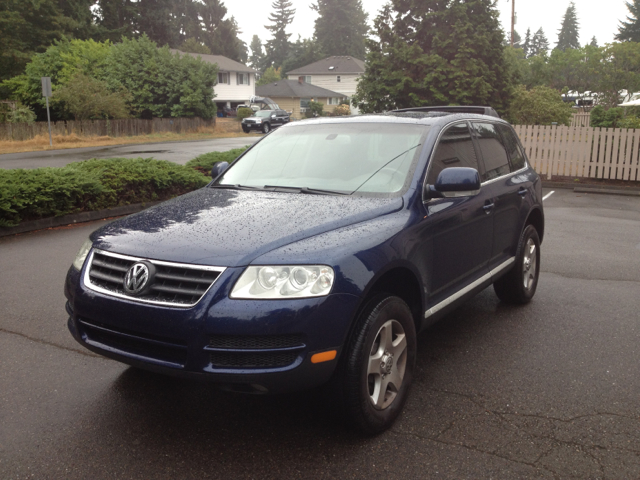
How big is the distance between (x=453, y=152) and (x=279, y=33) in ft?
404

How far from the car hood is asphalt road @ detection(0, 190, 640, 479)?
40.5 inches

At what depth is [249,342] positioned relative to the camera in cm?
294

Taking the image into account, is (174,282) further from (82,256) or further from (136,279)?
(82,256)

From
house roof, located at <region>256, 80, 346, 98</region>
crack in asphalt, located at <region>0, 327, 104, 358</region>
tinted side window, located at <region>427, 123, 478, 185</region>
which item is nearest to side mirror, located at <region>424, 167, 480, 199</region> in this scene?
tinted side window, located at <region>427, 123, 478, 185</region>

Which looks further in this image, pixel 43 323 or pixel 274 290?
pixel 43 323

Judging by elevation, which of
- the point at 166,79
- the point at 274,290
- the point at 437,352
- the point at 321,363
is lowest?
the point at 437,352

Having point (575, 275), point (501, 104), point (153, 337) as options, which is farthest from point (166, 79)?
point (153, 337)

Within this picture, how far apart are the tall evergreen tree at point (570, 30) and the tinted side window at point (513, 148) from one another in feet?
459

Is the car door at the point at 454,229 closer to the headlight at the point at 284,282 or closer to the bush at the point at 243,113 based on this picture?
the headlight at the point at 284,282

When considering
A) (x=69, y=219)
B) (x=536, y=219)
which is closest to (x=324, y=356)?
(x=536, y=219)

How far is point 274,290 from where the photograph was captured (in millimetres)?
2982

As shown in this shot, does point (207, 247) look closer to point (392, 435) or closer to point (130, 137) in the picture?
point (392, 435)

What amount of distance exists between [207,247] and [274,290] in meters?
0.44

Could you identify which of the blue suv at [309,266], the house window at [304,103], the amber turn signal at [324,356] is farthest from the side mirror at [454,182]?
the house window at [304,103]
